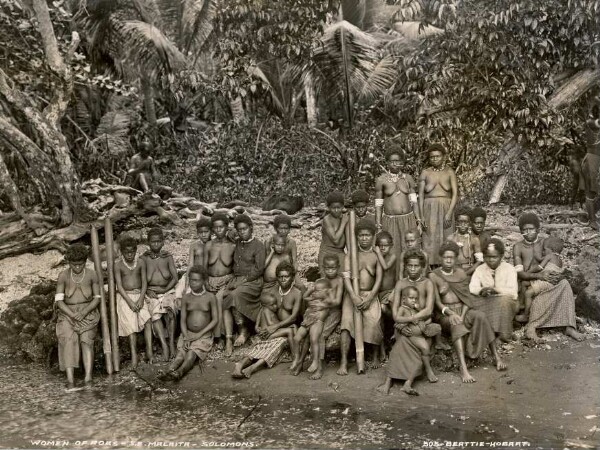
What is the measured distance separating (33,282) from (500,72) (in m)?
5.00

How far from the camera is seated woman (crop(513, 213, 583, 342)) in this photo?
5004 mm

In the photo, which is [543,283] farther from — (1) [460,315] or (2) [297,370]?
(2) [297,370]

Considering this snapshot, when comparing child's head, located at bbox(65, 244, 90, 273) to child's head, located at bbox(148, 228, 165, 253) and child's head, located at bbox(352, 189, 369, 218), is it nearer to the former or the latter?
child's head, located at bbox(148, 228, 165, 253)

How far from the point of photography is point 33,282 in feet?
20.1

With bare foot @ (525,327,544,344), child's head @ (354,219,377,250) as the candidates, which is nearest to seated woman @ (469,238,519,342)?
bare foot @ (525,327,544,344)

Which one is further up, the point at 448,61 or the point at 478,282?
the point at 448,61

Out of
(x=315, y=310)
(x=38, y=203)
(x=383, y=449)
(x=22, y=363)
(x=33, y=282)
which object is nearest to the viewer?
(x=383, y=449)

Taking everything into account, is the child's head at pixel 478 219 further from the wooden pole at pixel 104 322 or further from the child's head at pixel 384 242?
the wooden pole at pixel 104 322

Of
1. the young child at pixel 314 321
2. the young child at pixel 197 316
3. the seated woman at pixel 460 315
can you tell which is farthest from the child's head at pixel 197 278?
the seated woman at pixel 460 315

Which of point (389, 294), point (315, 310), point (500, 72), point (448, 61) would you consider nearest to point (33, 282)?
point (315, 310)

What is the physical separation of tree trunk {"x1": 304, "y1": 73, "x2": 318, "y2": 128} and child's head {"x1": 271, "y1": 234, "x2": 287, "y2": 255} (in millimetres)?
2113

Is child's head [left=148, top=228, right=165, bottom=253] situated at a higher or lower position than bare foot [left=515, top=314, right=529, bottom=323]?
higher

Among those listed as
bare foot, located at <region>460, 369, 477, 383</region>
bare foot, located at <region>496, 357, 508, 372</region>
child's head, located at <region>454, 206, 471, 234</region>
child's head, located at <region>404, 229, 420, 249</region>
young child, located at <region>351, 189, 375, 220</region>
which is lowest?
bare foot, located at <region>460, 369, 477, 383</region>

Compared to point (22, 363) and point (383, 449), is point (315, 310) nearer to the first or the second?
point (383, 449)
